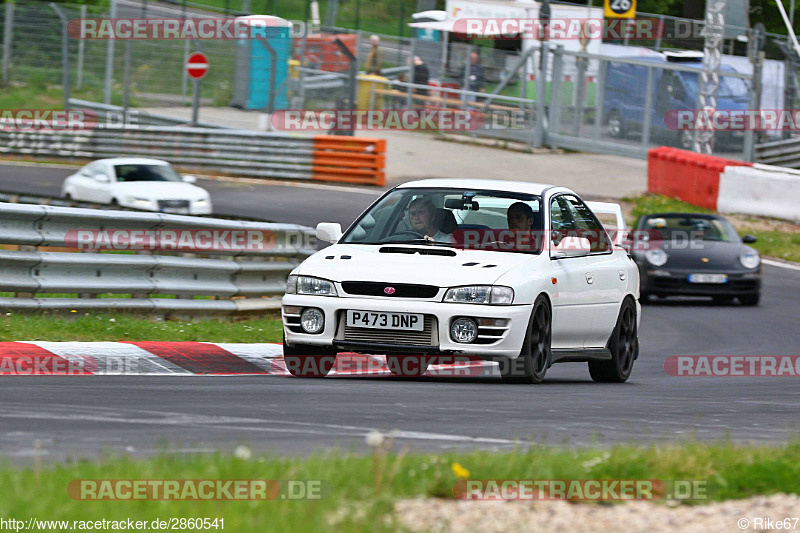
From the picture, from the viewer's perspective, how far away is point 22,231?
10.6m

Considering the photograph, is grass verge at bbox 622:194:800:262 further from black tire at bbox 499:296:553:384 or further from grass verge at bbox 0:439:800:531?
grass verge at bbox 0:439:800:531

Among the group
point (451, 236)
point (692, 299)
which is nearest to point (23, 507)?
point (451, 236)

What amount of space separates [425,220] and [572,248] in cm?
106

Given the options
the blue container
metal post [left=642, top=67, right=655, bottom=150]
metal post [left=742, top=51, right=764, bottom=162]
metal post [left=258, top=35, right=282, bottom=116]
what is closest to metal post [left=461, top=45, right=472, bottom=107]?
the blue container

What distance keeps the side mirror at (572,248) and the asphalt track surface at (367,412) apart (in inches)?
35.8

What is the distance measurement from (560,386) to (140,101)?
25.6 metres

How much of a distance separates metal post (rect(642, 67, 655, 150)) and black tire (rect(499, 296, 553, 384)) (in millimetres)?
23448

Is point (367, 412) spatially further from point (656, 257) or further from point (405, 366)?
point (656, 257)

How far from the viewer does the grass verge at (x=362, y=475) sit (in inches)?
166

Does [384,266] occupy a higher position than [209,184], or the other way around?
[384,266]

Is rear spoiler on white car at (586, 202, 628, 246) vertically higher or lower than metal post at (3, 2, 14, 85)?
lower

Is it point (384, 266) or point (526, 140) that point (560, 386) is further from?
point (526, 140)

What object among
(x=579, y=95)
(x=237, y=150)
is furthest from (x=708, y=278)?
(x=579, y=95)

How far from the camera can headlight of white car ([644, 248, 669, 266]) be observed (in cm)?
1823
